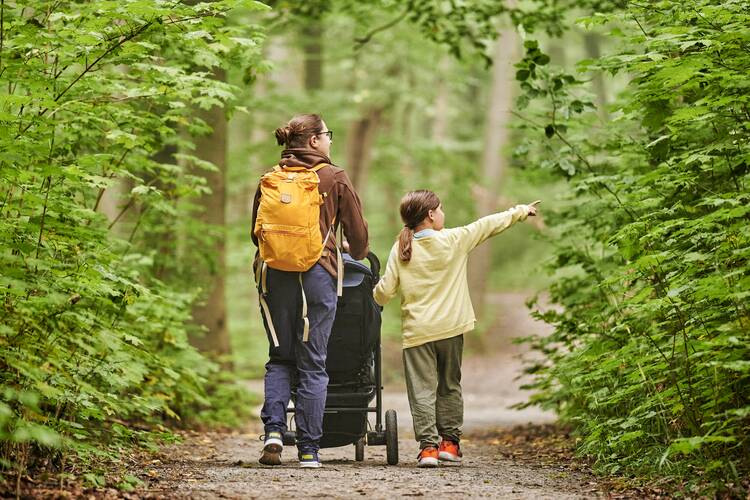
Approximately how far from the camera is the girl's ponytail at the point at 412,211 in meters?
6.42

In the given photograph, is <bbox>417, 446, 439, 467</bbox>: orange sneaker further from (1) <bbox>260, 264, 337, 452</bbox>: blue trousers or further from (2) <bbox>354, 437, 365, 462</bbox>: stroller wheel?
(1) <bbox>260, 264, 337, 452</bbox>: blue trousers

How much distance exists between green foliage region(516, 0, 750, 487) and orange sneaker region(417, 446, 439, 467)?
106cm

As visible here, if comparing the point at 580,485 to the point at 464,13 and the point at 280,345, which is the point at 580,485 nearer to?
the point at 280,345

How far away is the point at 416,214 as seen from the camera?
644 centimetres

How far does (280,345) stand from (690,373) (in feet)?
8.25

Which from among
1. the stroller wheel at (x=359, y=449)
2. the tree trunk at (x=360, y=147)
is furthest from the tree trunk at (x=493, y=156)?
the stroller wheel at (x=359, y=449)

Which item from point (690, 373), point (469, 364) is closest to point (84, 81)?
point (690, 373)

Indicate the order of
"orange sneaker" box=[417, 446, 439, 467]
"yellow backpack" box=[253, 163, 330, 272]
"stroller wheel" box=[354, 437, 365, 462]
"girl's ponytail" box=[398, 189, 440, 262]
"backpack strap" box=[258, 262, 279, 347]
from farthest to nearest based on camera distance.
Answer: "stroller wheel" box=[354, 437, 365, 462], "girl's ponytail" box=[398, 189, 440, 262], "orange sneaker" box=[417, 446, 439, 467], "backpack strap" box=[258, 262, 279, 347], "yellow backpack" box=[253, 163, 330, 272]

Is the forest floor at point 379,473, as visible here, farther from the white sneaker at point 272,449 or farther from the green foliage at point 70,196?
the green foliage at point 70,196

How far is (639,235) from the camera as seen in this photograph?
6.07m

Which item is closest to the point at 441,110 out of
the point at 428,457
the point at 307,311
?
the point at 428,457

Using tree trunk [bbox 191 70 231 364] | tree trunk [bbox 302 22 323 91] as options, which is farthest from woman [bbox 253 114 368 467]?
tree trunk [bbox 302 22 323 91]

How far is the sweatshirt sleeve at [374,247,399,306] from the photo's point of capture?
6.45m

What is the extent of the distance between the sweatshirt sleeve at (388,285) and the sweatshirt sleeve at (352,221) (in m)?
0.44
